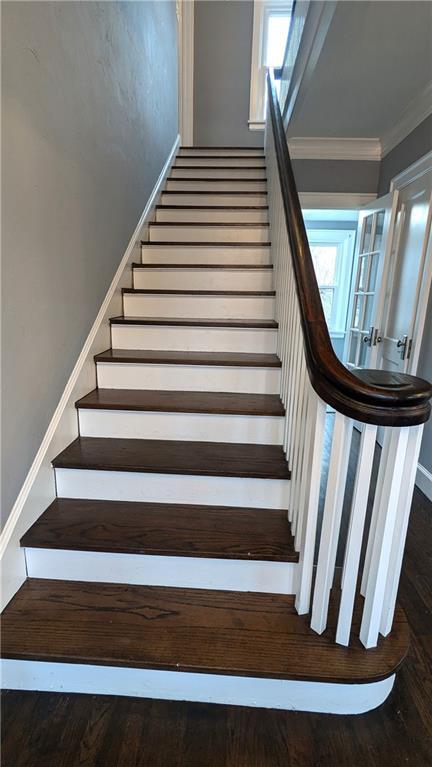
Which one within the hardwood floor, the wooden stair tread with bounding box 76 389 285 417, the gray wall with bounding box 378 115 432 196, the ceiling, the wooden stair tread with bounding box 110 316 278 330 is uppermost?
the ceiling

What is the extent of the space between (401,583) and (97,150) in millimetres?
2417

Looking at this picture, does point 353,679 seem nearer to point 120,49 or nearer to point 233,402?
point 233,402

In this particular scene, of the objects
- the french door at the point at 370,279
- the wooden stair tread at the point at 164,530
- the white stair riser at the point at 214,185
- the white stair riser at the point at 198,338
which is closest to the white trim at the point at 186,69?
the white stair riser at the point at 214,185

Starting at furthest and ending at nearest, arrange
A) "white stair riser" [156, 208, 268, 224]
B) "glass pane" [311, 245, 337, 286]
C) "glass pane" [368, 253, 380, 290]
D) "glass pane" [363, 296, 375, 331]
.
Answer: "glass pane" [311, 245, 337, 286], "glass pane" [363, 296, 375, 331], "glass pane" [368, 253, 380, 290], "white stair riser" [156, 208, 268, 224]

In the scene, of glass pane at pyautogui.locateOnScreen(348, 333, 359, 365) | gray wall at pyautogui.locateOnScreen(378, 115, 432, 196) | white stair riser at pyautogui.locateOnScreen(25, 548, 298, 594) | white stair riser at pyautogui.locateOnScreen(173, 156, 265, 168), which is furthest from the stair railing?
white stair riser at pyautogui.locateOnScreen(173, 156, 265, 168)

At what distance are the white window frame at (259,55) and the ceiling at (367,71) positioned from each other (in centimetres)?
219

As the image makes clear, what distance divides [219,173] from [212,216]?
94 cm

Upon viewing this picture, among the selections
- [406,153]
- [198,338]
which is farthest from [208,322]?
[406,153]

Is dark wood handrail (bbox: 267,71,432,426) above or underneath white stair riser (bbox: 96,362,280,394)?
above

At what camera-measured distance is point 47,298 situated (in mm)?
1394

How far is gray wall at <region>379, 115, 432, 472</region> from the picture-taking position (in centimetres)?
240

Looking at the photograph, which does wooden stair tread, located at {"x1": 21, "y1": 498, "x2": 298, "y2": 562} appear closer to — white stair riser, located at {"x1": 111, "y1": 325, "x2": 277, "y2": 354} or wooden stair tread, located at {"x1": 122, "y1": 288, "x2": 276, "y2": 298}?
white stair riser, located at {"x1": 111, "y1": 325, "x2": 277, "y2": 354}

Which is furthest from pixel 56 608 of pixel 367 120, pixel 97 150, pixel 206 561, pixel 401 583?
pixel 367 120

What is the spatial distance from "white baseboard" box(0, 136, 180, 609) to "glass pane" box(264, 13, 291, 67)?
166 inches
